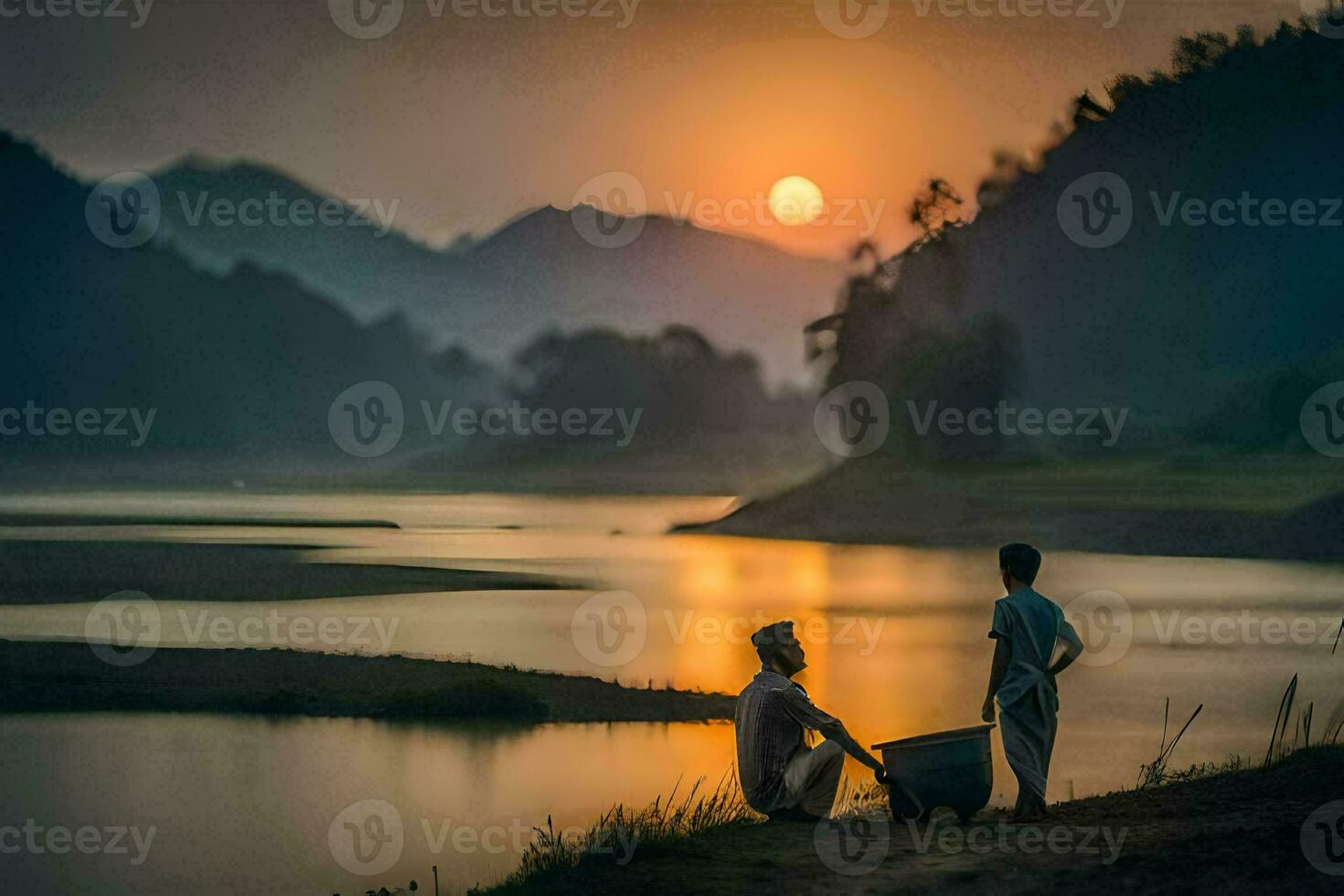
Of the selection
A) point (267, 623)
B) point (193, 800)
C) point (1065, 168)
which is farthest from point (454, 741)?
point (1065, 168)

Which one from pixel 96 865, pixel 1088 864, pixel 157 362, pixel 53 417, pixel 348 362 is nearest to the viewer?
pixel 1088 864

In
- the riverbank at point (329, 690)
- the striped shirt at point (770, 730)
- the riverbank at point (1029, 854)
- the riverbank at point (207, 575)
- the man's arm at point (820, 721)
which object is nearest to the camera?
the riverbank at point (1029, 854)

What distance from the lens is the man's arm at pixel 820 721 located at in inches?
395

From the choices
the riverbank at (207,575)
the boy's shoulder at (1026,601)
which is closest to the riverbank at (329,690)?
the boy's shoulder at (1026,601)

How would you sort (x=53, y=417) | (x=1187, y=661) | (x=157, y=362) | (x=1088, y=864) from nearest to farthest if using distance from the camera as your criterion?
(x=1088, y=864) < (x=1187, y=661) < (x=53, y=417) < (x=157, y=362)

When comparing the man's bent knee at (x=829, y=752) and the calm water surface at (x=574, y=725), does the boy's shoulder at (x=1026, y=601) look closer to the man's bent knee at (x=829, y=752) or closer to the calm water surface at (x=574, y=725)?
the man's bent knee at (x=829, y=752)

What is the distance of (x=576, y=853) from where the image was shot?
426 inches

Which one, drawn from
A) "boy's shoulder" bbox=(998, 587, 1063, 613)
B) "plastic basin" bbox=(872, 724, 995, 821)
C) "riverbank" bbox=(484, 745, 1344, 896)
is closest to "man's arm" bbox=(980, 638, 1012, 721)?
"plastic basin" bbox=(872, 724, 995, 821)

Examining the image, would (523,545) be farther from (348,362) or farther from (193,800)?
(348,362)

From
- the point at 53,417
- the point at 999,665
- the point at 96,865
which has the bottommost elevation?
the point at 96,865

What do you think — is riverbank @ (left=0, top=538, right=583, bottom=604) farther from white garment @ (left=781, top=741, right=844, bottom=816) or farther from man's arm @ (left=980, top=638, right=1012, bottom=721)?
man's arm @ (left=980, top=638, right=1012, bottom=721)

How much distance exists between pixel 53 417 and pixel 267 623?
124765 mm

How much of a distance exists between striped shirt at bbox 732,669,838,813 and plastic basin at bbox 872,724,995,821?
0.58 m

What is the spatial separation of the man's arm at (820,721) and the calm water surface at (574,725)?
3.25 m
